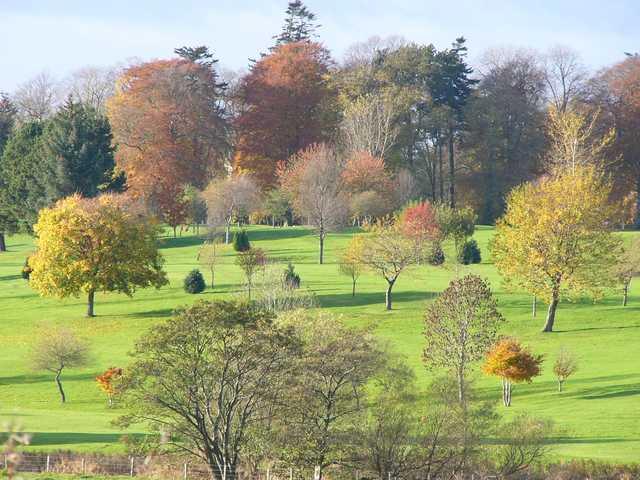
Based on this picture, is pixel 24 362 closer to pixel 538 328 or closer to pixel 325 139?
pixel 538 328

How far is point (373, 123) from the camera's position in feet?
328

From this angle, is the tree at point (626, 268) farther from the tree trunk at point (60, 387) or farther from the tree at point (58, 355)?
the tree trunk at point (60, 387)

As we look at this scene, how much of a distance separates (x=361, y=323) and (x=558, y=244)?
39.0ft

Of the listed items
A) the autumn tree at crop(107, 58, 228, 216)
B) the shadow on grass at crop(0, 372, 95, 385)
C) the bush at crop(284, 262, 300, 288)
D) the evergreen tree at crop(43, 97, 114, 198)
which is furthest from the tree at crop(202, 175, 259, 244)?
the shadow on grass at crop(0, 372, 95, 385)

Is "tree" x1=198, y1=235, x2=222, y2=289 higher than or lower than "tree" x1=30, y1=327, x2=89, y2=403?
higher

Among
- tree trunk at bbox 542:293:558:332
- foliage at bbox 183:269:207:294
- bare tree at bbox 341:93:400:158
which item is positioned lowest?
tree trunk at bbox 542:293:558:332

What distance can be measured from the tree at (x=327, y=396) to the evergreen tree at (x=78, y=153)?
5360 cm

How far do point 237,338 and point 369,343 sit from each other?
5.53 metres

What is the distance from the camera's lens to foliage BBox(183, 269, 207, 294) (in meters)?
66.6

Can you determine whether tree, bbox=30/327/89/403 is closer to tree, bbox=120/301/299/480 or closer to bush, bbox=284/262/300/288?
bush, bbox=284/262/300/288

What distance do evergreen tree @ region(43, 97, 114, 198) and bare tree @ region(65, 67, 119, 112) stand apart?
37678 mm

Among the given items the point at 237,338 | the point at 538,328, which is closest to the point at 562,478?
the point at 237,338

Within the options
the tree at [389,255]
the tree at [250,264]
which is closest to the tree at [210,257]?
the tree at [250,264]

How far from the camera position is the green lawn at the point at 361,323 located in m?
39.5
